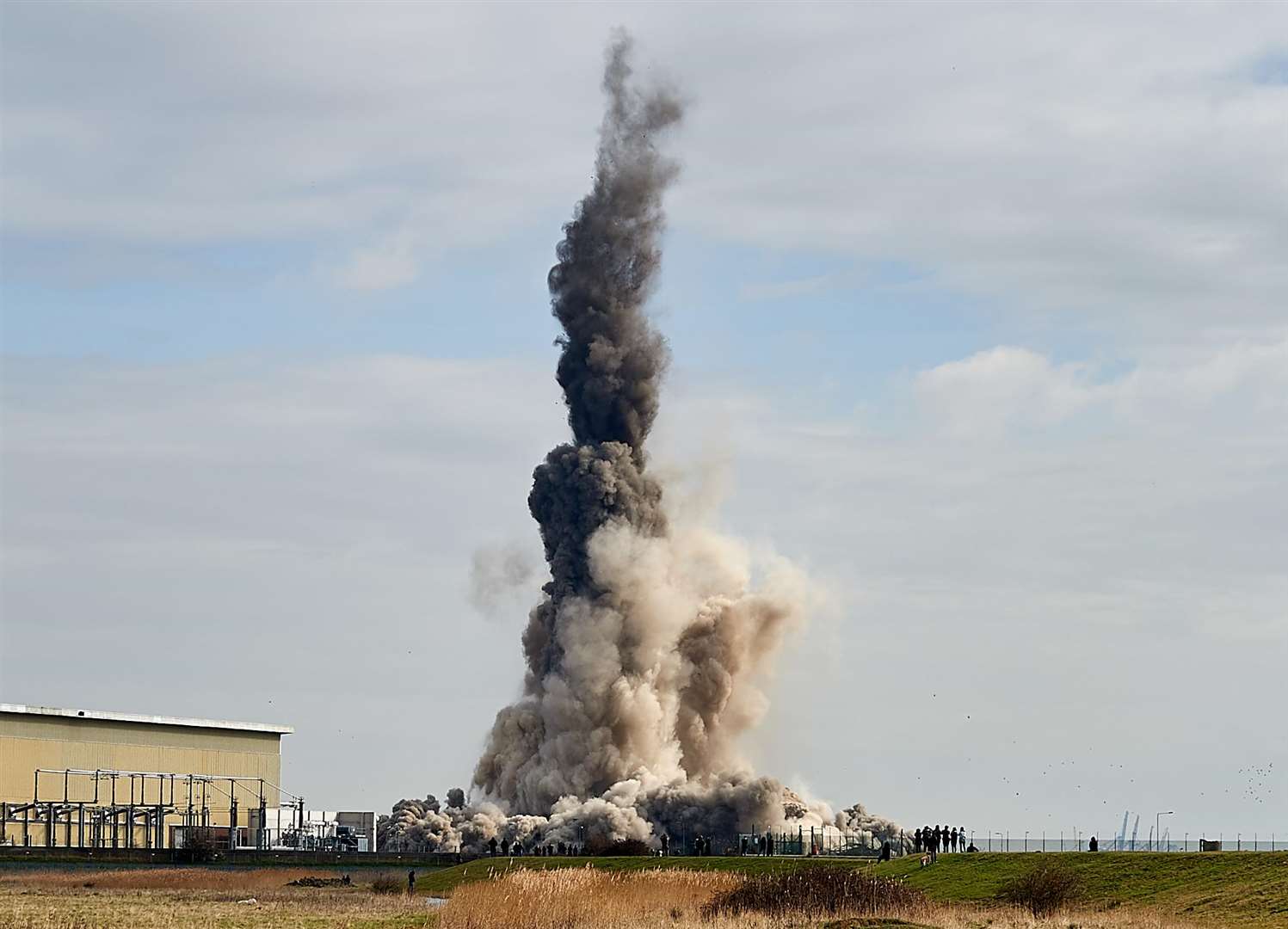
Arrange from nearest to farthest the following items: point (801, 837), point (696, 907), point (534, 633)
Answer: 1. point (696, 907)
2. point (801, 837)
3. point (534, 633)

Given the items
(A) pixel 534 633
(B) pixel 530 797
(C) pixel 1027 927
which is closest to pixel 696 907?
(C) pixel 1027 927

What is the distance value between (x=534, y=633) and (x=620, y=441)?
1535cm

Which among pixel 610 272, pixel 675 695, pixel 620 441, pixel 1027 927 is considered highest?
pixel 610 272

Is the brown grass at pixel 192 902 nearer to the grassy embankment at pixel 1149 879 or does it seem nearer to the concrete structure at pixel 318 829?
the grassy embankment at pixel 1149 879

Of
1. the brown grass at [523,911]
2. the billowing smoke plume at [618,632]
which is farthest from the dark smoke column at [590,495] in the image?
the brown grass at [523,911]

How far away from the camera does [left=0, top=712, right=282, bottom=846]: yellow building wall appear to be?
405 feet

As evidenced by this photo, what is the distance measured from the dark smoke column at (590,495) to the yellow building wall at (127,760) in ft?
55.4

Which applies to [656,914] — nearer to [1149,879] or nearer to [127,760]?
[1149,879]

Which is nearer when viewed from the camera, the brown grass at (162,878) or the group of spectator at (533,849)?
the brown grass at (162,878)

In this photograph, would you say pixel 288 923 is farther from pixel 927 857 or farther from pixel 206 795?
pixel 206 795

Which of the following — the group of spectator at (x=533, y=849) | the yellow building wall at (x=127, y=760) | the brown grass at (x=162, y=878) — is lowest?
the brown grass at (x=162, y=878)

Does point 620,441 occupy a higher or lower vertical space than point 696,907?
higher

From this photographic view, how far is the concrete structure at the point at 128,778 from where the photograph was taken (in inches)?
4811

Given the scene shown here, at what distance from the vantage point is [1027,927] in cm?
5356
